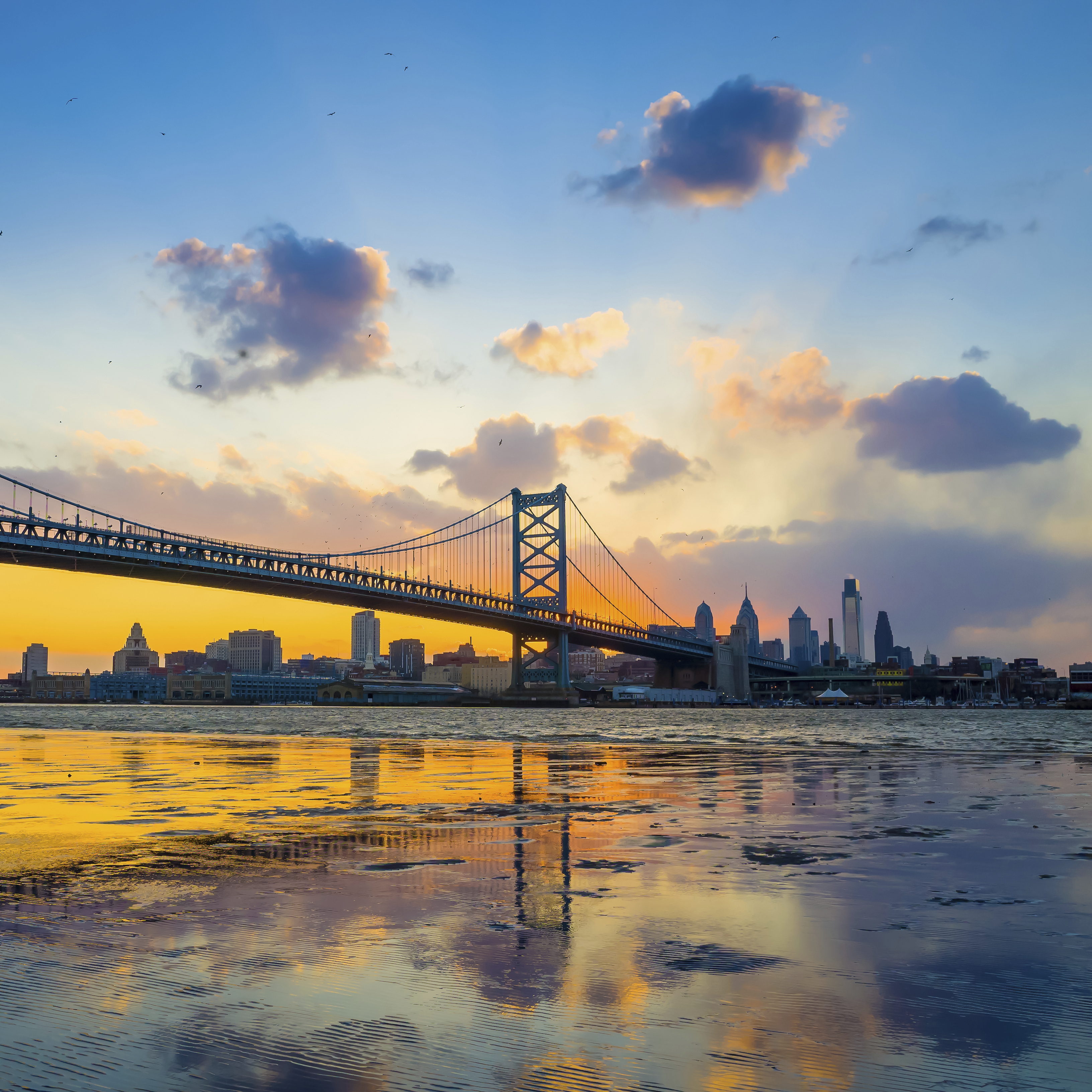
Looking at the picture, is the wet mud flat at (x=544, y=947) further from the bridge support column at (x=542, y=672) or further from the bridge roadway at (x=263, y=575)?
the bridge support column at (x=542, y=672)

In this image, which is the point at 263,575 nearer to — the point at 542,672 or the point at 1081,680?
the point at 542,672

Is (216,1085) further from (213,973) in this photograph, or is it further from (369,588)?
(369,588)

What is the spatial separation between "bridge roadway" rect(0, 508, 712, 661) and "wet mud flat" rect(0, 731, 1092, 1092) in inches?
2805

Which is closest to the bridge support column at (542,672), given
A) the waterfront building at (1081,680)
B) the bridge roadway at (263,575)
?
the bridge roadway at (263,575)

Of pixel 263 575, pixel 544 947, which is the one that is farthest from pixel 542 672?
pixel 544 947

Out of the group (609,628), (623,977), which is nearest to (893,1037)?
(623,977)

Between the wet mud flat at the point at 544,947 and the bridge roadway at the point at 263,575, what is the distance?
71.3 m

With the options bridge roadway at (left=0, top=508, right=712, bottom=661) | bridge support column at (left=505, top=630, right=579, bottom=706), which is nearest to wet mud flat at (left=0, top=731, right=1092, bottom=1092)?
bridge roadway at (left=0, top=508, right=712, bottom=661)

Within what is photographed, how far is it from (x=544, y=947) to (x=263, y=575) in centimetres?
8695

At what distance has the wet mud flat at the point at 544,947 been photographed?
4.70 m

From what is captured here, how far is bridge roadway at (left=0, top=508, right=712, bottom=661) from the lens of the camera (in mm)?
79000

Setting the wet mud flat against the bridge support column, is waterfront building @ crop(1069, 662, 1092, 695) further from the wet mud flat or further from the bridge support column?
the wet mud flat

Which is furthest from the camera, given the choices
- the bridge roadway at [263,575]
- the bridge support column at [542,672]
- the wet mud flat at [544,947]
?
the bridge support column at [542,672]

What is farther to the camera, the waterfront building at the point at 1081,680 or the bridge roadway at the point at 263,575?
the waterfront building at the point at 1081,680
